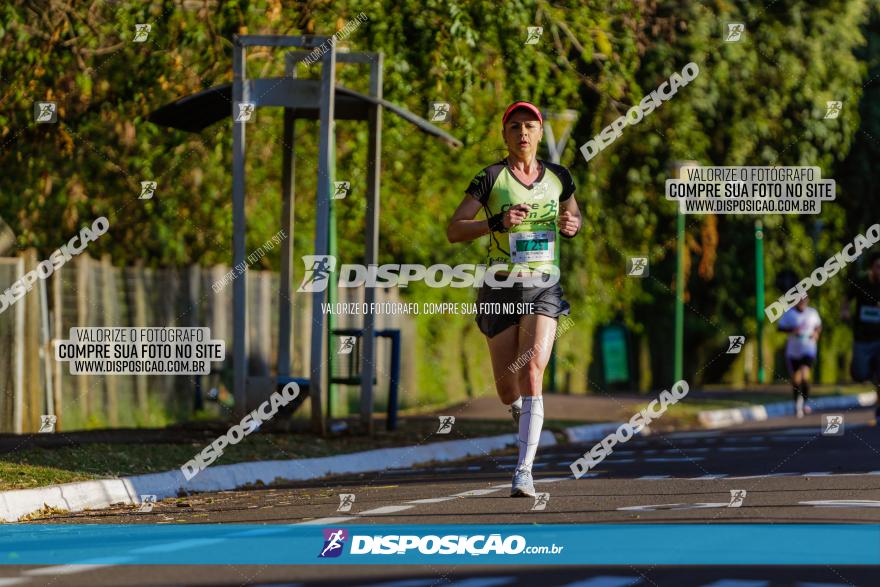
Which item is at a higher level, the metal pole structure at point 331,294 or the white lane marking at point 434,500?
the metal pole structure at point 331,294

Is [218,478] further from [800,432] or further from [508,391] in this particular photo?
[800,432]

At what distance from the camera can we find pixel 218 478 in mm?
13938

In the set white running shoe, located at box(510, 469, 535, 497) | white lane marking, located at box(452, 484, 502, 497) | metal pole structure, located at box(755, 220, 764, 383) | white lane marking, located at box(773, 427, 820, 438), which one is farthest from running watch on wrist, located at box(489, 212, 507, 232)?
metal pole structure, located at box(755, 220, 764, 383)

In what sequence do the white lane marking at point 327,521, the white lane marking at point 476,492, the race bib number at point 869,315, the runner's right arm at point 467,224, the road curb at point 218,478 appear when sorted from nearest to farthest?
the white lane marking at point 327,521 < the runner's right arm at point 467,224 < the road curb at point 218,478 < the white lane marking at point 476,492 < the race bib number at point 869,315

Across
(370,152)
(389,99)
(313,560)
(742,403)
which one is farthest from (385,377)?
(313,560)

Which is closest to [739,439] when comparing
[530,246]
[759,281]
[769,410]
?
[530,246]

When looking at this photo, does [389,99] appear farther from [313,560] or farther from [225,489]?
[313,560]

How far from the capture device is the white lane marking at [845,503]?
35.3ft

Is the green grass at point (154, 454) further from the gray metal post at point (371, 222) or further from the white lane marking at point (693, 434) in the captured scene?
the white lane marking at point (693, 434)

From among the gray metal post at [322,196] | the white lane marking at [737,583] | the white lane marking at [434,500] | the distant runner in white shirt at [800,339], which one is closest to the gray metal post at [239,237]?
the gray metal post at [322,196]

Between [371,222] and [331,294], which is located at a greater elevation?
[371,222]

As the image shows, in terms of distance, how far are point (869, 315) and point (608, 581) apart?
1201 centimetres

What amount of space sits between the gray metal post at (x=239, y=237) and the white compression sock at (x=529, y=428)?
570 centimetres

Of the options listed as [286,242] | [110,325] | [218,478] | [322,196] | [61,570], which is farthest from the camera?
[110,325]
